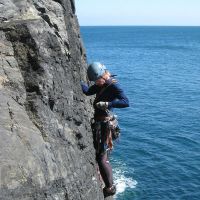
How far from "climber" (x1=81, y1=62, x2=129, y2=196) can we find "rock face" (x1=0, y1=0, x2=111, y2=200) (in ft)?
1.35

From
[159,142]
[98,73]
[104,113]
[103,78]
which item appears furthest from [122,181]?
[98,73]

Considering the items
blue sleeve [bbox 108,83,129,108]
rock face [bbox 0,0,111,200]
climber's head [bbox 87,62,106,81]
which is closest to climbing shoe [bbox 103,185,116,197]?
rock face [bbox 0,0,111,200]

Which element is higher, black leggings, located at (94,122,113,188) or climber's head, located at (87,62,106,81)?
climber's head, located at (87,62,106,81)

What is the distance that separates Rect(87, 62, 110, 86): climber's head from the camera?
441 inches

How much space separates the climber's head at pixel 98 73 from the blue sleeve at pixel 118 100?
13.8 inches

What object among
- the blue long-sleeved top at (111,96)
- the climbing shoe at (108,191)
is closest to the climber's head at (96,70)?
the blue long-sleeved top at (111,96)

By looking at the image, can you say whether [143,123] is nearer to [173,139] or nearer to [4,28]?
[173,139]

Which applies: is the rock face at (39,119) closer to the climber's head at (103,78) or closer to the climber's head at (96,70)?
the climber's head at (96,70)

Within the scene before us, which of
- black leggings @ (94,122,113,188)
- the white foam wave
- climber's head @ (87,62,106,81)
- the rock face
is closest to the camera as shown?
the rock face

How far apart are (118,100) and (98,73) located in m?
0.89

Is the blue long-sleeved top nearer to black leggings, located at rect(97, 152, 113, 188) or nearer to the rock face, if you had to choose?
the rock face

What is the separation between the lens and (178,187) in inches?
1563

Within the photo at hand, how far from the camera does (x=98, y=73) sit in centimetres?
1126

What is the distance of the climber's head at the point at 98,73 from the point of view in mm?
11203
